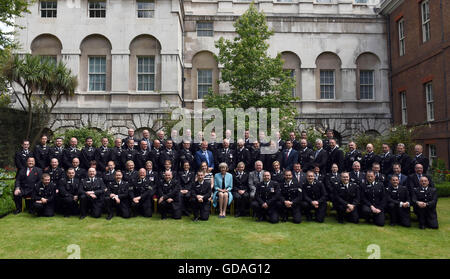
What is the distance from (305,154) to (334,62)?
47.4 ft

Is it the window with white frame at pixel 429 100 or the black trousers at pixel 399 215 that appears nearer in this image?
the black trousers at pixel 399 215

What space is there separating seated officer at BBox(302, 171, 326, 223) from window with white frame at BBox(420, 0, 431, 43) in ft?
48.6

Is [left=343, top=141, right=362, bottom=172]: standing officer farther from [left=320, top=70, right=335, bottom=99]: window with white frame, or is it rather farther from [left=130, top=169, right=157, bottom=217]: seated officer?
[left=320, top=70, right=335, bottom=99]: window with white frame

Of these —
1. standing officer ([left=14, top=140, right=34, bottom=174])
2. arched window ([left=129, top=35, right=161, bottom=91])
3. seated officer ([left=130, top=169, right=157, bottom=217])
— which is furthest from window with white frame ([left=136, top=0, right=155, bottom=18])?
seated officer ([left=130, top=169, right=157, bottom=217])

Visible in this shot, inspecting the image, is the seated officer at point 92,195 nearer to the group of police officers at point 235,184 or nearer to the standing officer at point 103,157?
the group of police officers at point 235,184

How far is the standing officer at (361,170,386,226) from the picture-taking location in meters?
8.96

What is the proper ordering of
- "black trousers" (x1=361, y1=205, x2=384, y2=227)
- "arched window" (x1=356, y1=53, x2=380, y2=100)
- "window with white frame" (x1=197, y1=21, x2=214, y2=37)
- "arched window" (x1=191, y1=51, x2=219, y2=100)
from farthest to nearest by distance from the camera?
"arched window" (x1=356, y1=53, x2=380, y2=100) → "window with white frame" (x1=197, y1=21, x2=214, y2=37) → "arched window" (x1=191, y1=51, x2=219, y2=100) → "black trousers" (x1=361, y1=205, x2=384, y2=227)

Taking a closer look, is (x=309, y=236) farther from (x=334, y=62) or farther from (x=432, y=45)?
(x=334, y=62)

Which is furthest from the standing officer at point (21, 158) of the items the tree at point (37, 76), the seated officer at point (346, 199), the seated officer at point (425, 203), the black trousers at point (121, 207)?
the seated officer at point (425, 203)

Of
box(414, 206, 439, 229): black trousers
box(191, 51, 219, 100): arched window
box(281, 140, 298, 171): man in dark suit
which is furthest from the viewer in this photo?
box(191, 51, 219, 100): arched window

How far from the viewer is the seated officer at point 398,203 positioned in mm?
8930

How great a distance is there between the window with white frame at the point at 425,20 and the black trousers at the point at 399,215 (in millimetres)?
14397

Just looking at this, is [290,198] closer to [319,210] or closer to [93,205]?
[319,210]
